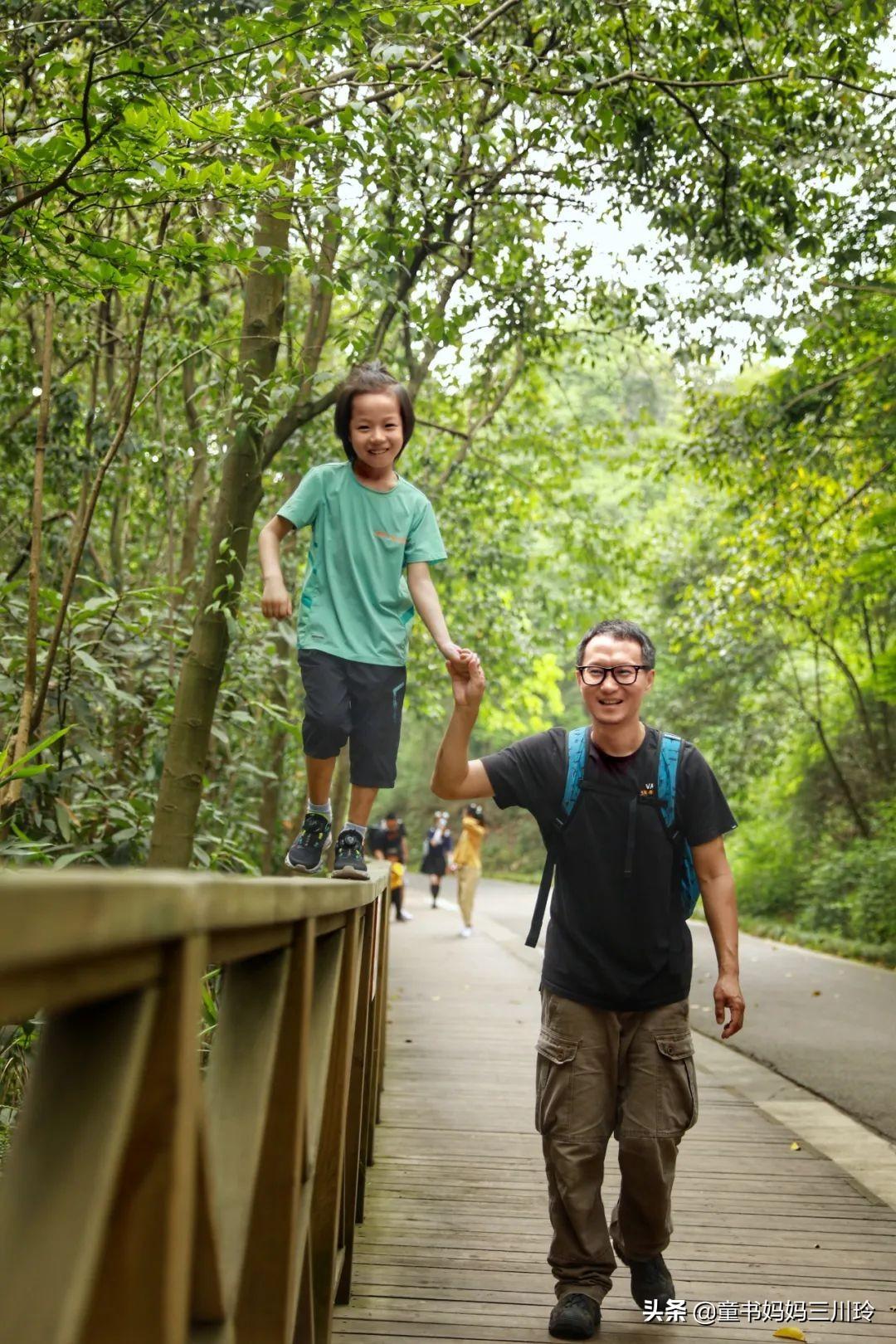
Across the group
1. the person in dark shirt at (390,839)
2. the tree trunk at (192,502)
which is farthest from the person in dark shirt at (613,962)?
the person in dark shirt at (390,839)

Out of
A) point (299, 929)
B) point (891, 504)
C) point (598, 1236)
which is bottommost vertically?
point (598, 1236)

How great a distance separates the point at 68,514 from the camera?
8.18 metres

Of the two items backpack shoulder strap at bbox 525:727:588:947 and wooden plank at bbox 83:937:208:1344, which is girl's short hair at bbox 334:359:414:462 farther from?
wooden plank at bbox 83:937:208:1344

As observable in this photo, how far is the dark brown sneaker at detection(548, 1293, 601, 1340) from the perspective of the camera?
4027 millimetres


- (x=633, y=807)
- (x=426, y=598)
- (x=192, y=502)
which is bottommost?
(x=633, y=807)

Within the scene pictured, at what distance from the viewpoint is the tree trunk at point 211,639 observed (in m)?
6.80

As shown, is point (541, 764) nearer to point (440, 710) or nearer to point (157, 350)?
point (157, 350)

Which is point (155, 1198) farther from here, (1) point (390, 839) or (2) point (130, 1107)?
(1) point (390, 839)

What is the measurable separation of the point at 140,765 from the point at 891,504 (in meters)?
9.35

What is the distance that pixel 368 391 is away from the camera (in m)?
4.64

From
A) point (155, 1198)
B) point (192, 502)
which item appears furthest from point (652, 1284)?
point (192, 502)

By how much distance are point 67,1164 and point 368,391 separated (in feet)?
12.2

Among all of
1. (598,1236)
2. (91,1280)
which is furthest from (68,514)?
(91,1280)

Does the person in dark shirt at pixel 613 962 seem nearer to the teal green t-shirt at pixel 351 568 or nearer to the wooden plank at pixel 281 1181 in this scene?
the teal green t-shirt at pixel 351 568
